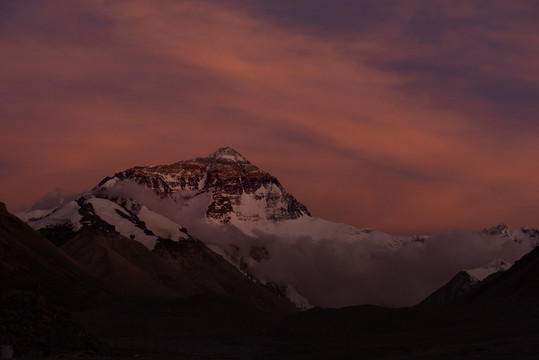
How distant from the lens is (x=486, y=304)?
556ft

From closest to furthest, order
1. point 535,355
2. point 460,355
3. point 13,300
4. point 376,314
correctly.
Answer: point 535,355 < point 460,355 < point 13,300 < point 376,314

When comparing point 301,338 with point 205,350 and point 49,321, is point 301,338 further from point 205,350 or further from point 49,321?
point 49,321

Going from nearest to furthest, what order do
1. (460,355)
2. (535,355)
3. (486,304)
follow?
(535,355) → (460,355) → (486,304)

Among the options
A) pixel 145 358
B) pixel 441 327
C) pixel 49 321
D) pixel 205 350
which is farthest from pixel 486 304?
pixel 49 321

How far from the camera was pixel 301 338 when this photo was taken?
176 metres

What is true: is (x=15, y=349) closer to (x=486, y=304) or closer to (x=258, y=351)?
(x=258, y=351)

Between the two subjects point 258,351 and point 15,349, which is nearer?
point 15,349

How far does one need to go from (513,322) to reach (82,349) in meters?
58.8

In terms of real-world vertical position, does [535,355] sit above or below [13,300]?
below

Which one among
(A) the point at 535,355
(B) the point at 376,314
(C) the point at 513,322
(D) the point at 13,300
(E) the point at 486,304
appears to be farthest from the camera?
(B) the point at 376,314

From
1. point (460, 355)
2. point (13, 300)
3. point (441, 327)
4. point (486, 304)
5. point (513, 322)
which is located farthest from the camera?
point (486, 304)

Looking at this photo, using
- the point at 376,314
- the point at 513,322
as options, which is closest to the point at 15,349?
the point at 513,322

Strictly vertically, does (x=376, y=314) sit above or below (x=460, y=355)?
above

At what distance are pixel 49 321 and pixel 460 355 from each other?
2031 inches
